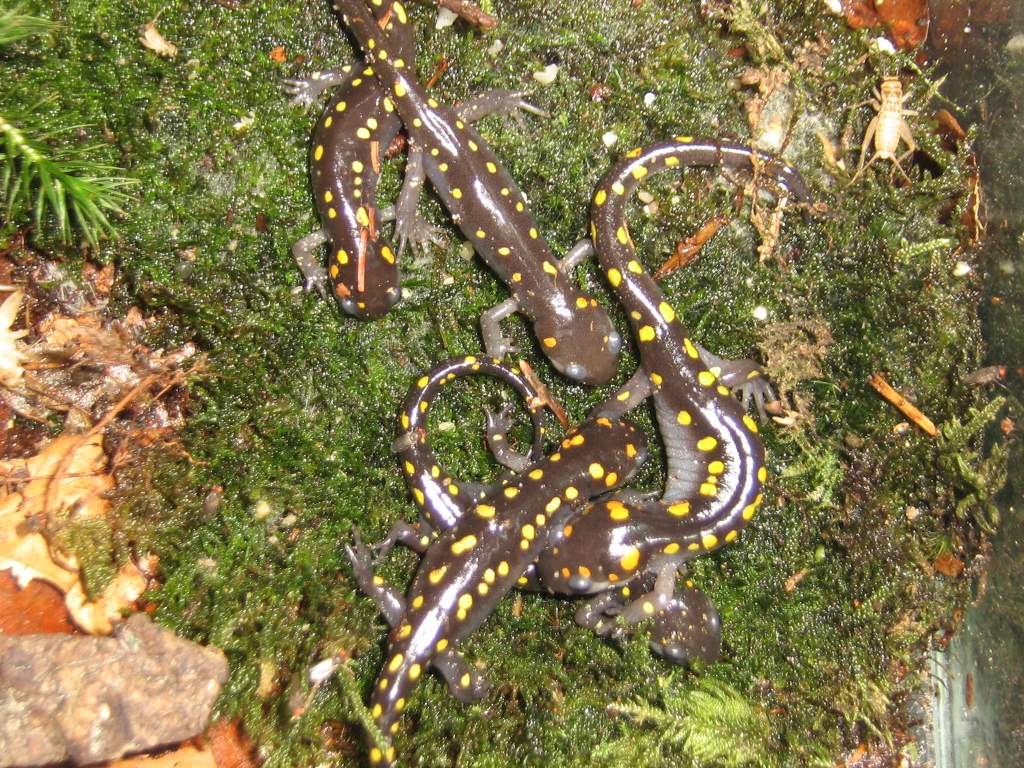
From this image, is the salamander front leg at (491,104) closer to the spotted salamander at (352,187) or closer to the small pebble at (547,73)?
the small pebble at (547,73)

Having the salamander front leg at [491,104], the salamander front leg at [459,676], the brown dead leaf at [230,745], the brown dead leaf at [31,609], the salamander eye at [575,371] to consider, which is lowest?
the brown dead leaf at [230,745]

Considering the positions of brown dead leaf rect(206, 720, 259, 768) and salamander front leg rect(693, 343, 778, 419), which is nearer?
brown dead leaf rect(206, 720, 259, 768)

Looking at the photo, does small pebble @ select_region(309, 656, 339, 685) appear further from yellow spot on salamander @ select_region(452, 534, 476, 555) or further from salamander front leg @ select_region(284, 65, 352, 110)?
salamander front leg @ select_region(284, 65, 352, 110)

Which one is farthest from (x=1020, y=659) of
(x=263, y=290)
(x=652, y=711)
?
(x=263, y=290)

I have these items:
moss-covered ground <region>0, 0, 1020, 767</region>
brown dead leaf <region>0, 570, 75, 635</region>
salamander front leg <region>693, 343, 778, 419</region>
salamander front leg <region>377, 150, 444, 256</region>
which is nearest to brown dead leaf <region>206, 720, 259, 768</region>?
moss-covered ground <region>0, 0, 1020, 767</region>

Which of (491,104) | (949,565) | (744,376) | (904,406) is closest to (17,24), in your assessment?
(491,104)

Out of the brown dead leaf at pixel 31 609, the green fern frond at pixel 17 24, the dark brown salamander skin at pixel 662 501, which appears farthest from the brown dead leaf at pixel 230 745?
the green fern frond at pixel 17 24
